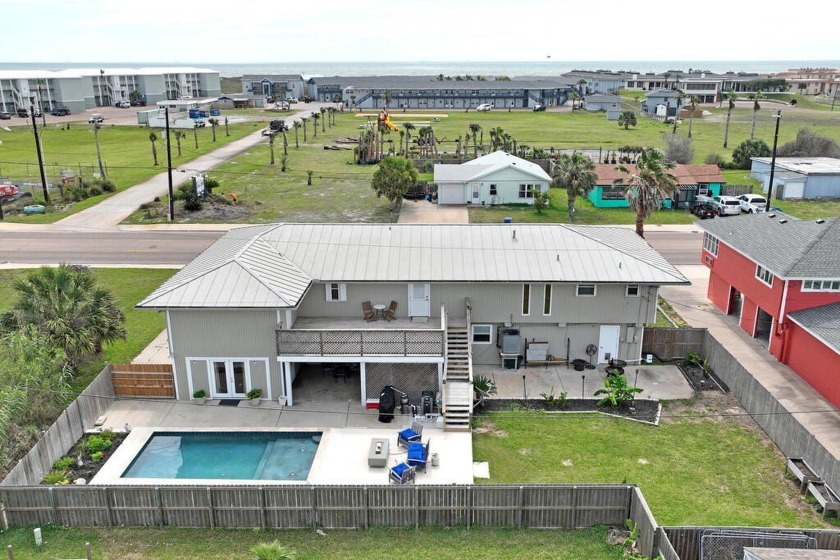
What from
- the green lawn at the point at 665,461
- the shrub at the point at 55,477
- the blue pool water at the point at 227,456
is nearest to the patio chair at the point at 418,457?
the green lawn at the point at 665,461

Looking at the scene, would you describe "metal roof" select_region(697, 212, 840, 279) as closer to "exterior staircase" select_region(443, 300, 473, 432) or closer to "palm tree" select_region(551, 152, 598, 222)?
"exterior staircase" select_region(443, 300, 473, 432)

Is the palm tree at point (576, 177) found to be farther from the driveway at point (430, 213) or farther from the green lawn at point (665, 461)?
the green lawn at point (665, 461)

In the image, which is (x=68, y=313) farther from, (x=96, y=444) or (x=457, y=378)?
(x=457, y=378)

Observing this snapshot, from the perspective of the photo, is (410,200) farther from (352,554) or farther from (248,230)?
(352,554)

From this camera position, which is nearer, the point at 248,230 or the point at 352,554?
the point at 352,554

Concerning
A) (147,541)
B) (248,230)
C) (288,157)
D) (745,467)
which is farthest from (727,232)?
(288,157)

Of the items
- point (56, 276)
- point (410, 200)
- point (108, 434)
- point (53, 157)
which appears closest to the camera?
point (108, 434)

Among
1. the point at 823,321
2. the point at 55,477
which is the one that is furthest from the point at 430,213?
the point at 55,477

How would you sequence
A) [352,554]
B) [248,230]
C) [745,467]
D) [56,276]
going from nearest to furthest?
1. [352,554]
2. [745,467]
3. [56,276]
4. [248,230]
